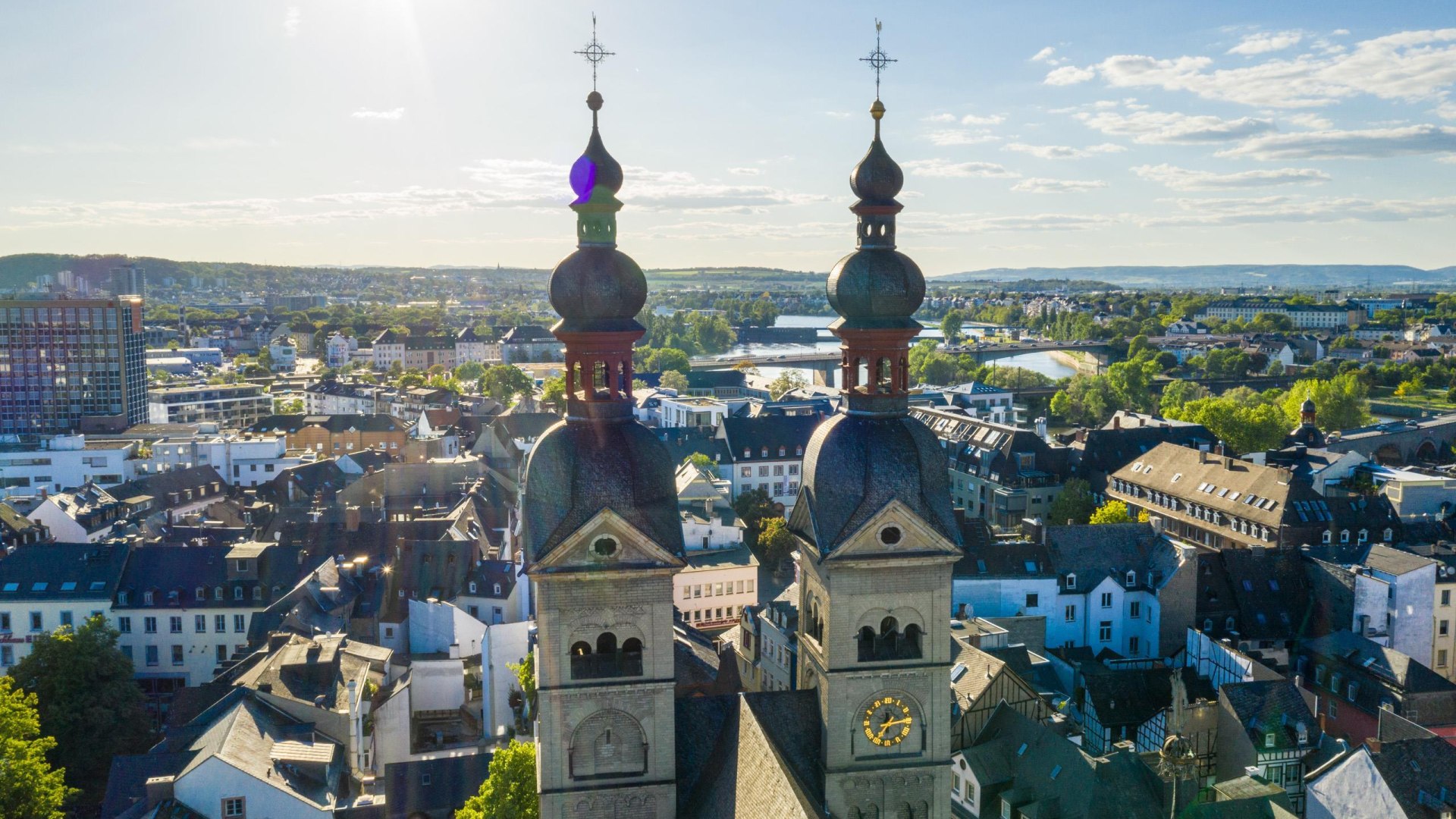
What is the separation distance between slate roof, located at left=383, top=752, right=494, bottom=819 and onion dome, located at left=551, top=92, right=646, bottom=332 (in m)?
21.6

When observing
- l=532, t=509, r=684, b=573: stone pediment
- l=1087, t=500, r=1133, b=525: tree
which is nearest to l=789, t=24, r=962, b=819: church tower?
l=532, t=509, r=684, b=573: stone pediment

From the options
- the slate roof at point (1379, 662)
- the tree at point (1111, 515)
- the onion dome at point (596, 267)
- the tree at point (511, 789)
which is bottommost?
the slate roof at point (1379, 662)

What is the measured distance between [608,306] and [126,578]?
50205mm

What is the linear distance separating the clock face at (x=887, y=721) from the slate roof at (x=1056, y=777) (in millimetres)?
14446

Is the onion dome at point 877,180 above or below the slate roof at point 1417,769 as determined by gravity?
above

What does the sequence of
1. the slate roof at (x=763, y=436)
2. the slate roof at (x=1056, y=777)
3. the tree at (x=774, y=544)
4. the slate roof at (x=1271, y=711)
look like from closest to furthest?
the slate roof at (x=1056, y=777) → the slate roof at (x=1271, y=711) → the tree at (x=774, y=544) → the slate roof at (x=763, y=436)

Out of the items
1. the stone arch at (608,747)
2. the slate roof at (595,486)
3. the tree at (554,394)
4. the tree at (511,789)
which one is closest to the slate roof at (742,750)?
the stone arch at (608,747)

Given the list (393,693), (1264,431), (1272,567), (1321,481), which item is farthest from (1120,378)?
(393,693)

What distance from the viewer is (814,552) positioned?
2784 cm

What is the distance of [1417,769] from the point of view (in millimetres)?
41594

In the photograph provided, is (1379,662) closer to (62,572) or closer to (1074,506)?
(1074,506)

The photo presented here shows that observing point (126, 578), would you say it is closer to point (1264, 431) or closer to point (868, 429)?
point (868, 429)

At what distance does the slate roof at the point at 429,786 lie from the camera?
42.5 meters

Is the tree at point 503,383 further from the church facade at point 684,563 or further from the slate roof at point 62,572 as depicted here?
the church facade at point 684,563
